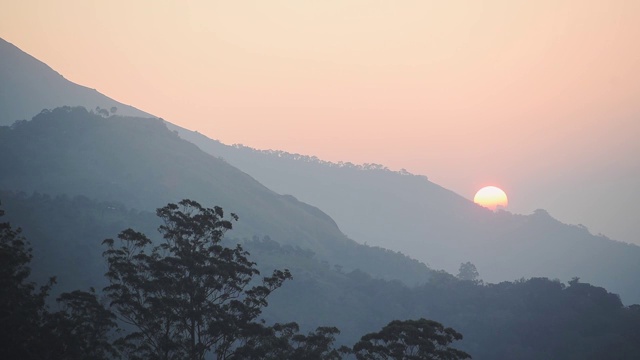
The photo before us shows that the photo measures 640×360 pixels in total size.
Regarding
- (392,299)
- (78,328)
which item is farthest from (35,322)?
(392,299)

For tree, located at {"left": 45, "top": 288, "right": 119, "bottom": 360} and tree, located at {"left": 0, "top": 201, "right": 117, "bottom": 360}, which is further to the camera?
tree, located at {"left": 45, "top": 288, "right": 119, "bottom": 360}

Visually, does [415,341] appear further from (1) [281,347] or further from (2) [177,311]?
(2) [177,311]

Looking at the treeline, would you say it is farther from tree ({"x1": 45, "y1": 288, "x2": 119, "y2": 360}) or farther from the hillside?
the hillside

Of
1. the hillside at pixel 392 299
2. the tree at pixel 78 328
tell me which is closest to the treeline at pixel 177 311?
the tree at pixel 78 328

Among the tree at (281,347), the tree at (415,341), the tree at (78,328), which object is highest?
the tree at (415,341)

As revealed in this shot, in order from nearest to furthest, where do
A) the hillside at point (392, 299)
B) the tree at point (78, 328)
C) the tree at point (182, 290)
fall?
the tree at point (78, 328), the tree at point (182, 290), the hillside at point (392, 299)

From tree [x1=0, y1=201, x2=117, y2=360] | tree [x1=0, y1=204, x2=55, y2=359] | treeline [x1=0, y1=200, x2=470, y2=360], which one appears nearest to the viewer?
tree [x1=0, y1=204, x2=55, y2=359]

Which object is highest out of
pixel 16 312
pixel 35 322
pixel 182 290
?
pixel 182 290

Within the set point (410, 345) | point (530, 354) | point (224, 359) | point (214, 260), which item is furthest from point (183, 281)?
point (530, 354)

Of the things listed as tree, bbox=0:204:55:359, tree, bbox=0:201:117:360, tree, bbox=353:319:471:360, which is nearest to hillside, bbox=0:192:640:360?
tree, bbox=0:201:117:360

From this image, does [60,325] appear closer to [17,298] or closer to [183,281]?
[17,298]

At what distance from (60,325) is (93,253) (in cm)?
12207

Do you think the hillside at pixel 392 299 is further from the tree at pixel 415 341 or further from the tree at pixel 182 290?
the tree at pixel 415 341

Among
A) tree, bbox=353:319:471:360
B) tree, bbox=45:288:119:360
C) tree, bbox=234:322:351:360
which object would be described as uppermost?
tree, bbox=353:319:471:360
